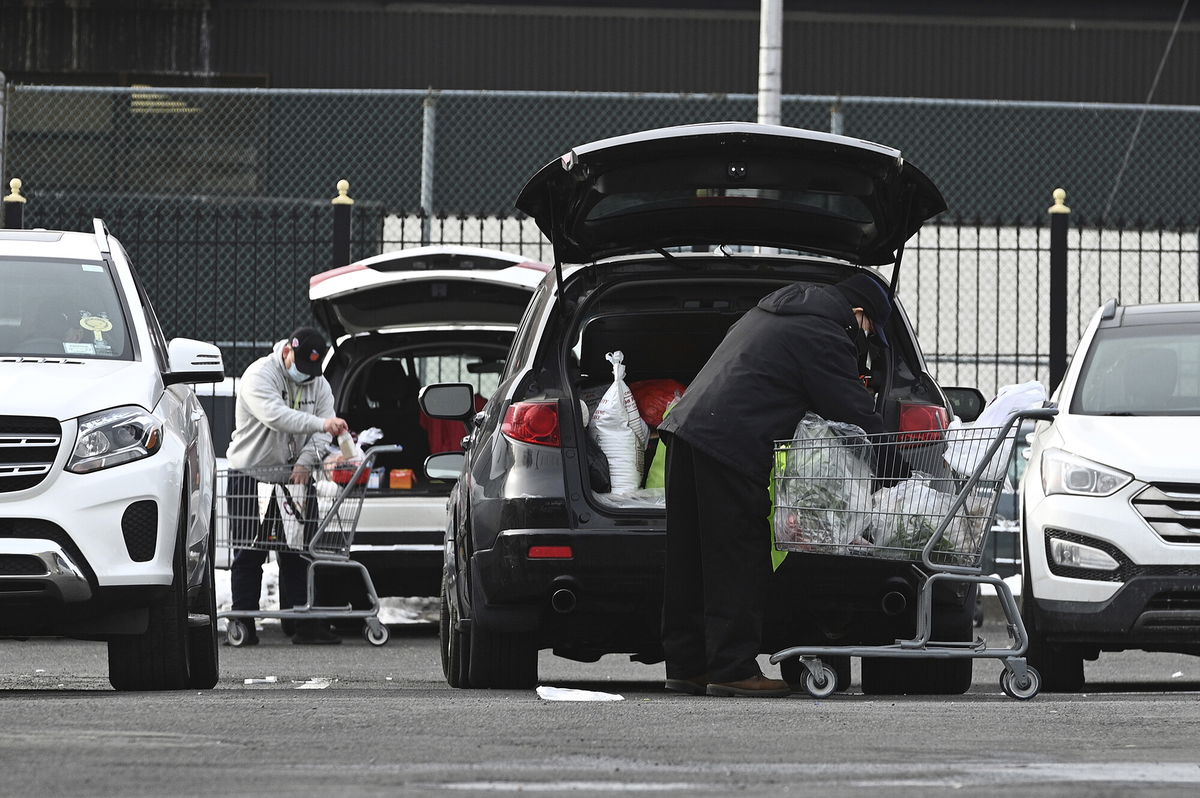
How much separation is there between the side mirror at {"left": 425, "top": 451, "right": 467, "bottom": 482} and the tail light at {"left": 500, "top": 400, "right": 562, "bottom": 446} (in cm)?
261

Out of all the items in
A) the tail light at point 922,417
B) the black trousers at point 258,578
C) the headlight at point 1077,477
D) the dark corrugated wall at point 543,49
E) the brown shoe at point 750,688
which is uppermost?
the dark corrugated wall at point 543,49

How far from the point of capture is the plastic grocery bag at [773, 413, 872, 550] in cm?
713

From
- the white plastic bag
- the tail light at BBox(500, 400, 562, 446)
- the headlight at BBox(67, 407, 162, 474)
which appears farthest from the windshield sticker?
the white plastic bag

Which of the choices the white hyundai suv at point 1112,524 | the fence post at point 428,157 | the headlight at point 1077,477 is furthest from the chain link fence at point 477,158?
the headlight at point 1077,477

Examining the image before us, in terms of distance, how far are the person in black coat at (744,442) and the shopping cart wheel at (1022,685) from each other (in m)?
0.89

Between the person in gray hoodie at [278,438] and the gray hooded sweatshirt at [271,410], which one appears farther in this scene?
the gray hooded sweatshirt at [271,410]

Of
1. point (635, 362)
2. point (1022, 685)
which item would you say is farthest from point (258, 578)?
point (1022, 685)

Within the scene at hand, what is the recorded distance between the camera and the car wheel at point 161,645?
7.64 metres

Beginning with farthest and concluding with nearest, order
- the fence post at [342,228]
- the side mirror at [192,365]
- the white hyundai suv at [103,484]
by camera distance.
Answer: the fence post at [342,228], the side mirror at [192,365], the white hyundai suv at [103,484]

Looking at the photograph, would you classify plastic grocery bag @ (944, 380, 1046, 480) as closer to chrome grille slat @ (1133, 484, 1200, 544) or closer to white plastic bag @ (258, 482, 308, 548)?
chrome grille slat @ (1133, 484, 1200, 544)

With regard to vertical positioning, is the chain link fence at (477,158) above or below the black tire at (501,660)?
above

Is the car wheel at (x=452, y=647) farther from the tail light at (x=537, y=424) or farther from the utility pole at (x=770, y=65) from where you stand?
the utility pole at (x=770, y=65)

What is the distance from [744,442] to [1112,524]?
1.74 meters

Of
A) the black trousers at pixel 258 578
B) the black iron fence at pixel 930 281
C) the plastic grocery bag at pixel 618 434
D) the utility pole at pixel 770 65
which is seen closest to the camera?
the plastic grocery bag at pixel 618 434
